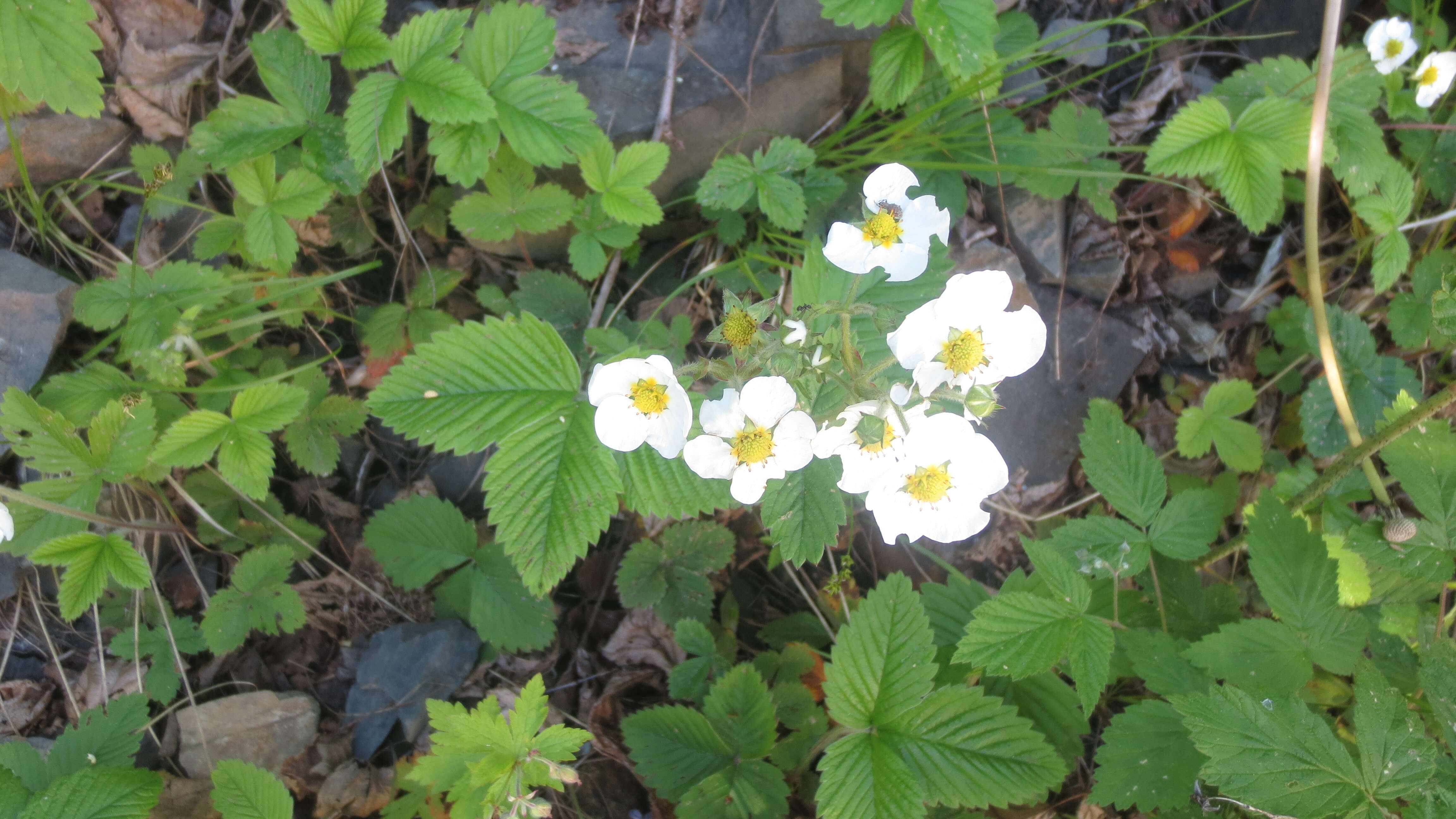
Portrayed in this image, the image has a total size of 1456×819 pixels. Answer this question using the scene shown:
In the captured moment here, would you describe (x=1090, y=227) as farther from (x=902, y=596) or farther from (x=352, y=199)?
(x=352, y=199)

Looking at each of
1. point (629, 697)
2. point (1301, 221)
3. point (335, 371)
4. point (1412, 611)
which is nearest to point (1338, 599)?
point (1412, 611)

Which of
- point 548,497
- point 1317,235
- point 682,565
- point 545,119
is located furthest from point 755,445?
point 1317,235

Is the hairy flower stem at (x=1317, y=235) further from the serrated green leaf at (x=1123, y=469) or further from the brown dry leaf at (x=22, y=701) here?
the brown dry leaf at (x=22, y=701)

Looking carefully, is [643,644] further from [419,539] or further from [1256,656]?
[1256,656]

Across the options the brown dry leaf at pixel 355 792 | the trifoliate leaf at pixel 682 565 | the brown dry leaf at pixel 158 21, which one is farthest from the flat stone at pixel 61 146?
the trifoliate leaf at pixel 682 565

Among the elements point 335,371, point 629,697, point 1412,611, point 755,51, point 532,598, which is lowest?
point 629,697
